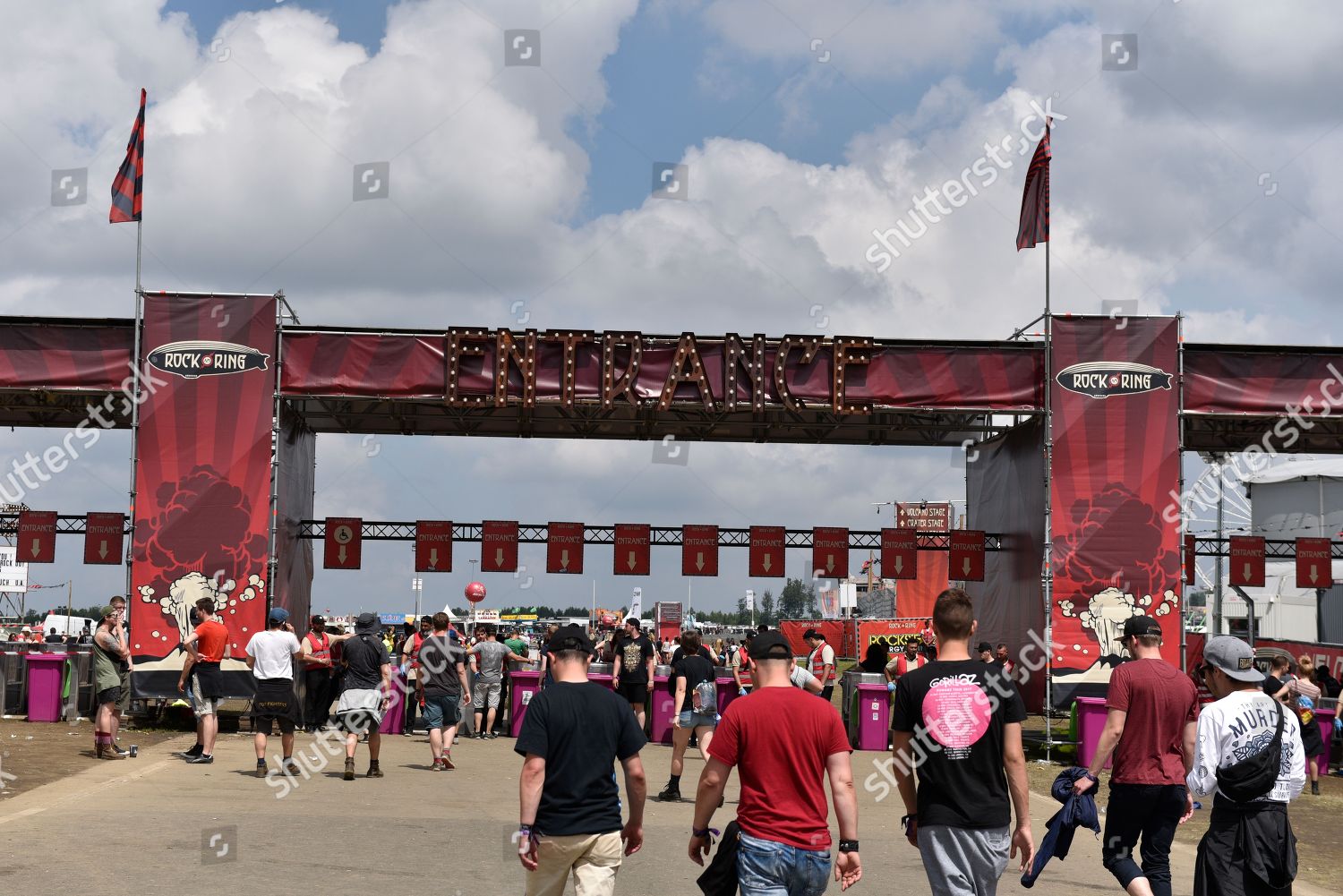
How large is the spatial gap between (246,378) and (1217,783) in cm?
1856

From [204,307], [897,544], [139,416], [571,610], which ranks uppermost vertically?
[204,307]

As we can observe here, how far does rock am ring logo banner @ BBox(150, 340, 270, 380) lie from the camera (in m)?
22.2

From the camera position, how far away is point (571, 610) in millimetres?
193625

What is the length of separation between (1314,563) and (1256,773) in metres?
24.5

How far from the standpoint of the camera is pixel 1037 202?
23797mm

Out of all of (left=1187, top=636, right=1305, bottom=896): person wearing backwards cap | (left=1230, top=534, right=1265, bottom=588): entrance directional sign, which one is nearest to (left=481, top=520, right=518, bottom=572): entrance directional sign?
(left=1230, top=534, right=1265, bottom=588): entrance directional sign

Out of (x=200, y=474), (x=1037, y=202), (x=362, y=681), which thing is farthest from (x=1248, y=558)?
(x=200, y=474)

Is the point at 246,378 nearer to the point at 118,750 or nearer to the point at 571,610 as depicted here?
the point at 118,750

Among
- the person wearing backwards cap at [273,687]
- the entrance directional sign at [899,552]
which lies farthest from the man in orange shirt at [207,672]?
the entrance directional sign at [899,552]

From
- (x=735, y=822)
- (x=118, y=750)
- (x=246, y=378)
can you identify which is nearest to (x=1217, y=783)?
(x=735, y=822)

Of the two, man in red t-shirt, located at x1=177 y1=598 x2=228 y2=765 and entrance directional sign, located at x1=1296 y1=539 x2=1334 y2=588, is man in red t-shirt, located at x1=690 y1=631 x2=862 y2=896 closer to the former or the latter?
man in red t-shirt, located at x1=177 y1=598 x2=228 y2=765

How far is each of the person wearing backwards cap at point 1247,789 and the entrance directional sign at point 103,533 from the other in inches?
920

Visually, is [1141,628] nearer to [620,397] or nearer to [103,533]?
[620,397]

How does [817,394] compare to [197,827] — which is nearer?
[197,827]
